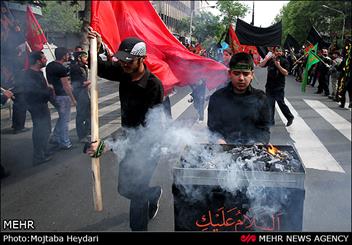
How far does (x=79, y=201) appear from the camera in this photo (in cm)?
428

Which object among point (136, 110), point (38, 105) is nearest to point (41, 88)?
point (38, 105)

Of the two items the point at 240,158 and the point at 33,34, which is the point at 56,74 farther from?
the point at 240,158

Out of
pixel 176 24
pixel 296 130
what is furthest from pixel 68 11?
pixel 296 130

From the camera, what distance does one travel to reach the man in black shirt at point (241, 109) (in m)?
3.11

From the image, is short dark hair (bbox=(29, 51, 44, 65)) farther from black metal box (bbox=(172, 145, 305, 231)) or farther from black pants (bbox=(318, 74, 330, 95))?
black pants (bbox=(318, 74, 330, 95))

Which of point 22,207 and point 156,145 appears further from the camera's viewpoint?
point 22,207

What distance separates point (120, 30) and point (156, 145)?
131 centimetres

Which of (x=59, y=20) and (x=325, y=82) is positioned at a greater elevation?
(x=59, y=20)

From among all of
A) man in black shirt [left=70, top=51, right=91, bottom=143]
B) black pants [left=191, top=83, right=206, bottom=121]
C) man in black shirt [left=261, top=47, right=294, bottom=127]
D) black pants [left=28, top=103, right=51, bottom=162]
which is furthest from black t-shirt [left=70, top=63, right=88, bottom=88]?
man in black shirt [left=261, top=47, right=294, bottom=127]

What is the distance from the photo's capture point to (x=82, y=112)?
710cm

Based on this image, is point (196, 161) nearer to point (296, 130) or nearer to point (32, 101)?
point (32, 101)

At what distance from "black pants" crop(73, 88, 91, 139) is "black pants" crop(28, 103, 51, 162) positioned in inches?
45.1

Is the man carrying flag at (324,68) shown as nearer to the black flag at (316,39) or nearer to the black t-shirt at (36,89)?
the black flag at (316,39)

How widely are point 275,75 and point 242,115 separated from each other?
16.4 ft
